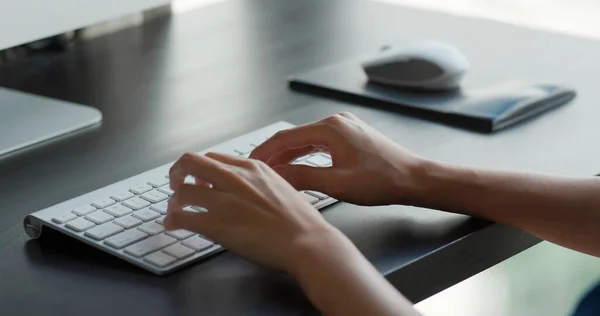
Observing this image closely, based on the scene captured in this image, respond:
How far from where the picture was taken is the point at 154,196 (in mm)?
962

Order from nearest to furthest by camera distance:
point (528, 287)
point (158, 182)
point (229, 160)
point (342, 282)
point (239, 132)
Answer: point (342, 282) < point (229, 160) < point (158, 182) < point (239, 132) < point (528, 287)

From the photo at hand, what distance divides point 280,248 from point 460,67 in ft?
1.72

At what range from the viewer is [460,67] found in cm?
126

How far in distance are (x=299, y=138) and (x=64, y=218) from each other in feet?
0.75

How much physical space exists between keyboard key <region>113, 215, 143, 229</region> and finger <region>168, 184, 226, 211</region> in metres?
0.05

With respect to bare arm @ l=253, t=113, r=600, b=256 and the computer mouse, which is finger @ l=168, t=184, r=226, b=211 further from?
the computer mouse

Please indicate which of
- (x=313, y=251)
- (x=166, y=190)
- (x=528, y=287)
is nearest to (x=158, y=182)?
(x=166, y=190)

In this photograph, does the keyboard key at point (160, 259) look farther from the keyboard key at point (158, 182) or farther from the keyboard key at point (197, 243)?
the keyboard key at point (158, 182)

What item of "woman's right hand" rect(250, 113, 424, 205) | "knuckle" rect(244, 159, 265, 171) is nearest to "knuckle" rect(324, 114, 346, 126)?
"woman's right hand" rect(250, 113, 424, 205)

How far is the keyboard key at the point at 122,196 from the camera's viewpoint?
3.14 ft

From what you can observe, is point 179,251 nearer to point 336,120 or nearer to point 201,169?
point 201,169

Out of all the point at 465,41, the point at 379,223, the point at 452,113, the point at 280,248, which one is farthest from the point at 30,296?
the point at 465,41

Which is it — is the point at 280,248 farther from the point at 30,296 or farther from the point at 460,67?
the point at 460,67

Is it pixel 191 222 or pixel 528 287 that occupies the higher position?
pixel 191 222
